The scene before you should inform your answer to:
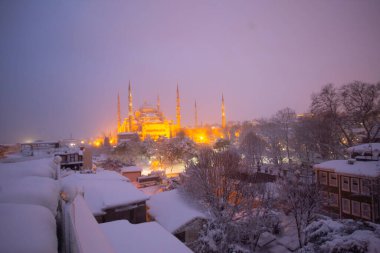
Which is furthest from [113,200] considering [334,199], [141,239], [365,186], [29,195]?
[334,199]

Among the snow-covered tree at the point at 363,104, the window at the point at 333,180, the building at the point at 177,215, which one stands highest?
the snow-covered tree at the point at 363,104

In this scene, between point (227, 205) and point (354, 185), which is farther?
point (354, 185)

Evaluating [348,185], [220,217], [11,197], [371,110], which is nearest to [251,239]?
[220,217]

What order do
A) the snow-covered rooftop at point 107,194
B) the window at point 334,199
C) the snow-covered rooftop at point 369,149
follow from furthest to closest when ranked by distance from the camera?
1. the snow-covered rooftop at point 369,149
2. the window at point 334,199
3. the snow-covered rooftop at point 107,194

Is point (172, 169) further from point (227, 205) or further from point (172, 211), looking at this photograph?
point (227, 205)

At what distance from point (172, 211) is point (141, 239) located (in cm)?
740

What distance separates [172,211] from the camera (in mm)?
14266

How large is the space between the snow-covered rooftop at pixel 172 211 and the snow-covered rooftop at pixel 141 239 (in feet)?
15.9

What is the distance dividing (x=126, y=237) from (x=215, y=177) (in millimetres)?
8800

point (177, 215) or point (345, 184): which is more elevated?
point (345, 184)

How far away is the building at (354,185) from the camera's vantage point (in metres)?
14.7

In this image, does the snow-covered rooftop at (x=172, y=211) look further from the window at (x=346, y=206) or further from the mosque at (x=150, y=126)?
the mosque at (x=150, y=126)

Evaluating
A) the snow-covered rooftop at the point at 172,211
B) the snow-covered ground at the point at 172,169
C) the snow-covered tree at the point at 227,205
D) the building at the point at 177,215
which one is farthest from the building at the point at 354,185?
the snow-covered ground at the point at 172,169

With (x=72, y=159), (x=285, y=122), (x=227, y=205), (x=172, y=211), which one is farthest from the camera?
(x=285, y=122)
